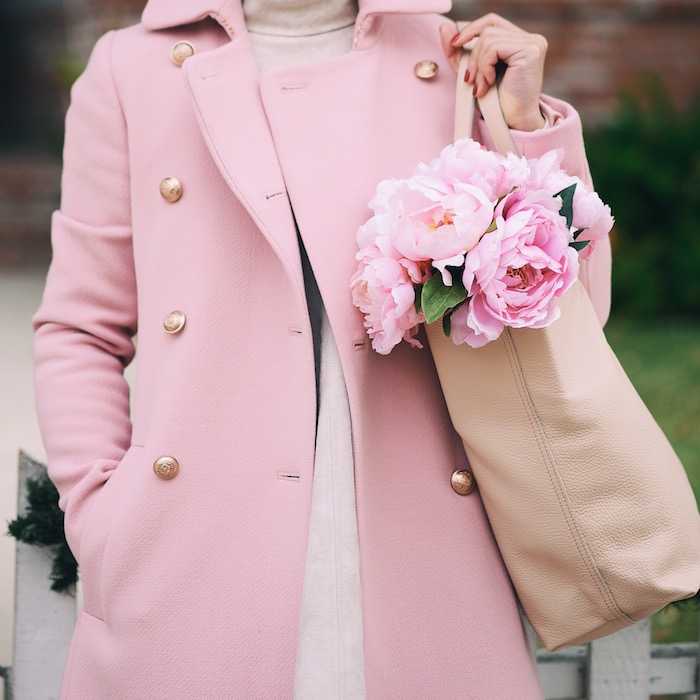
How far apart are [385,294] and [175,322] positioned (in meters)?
0.37

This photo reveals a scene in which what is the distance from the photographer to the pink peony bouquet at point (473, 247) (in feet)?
4.49

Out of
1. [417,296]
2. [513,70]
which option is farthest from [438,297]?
[513,70]

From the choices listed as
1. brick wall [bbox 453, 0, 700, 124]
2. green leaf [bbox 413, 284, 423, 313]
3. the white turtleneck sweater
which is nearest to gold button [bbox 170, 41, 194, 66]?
the white turtleneck sweater

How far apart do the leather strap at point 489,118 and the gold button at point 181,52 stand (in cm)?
45

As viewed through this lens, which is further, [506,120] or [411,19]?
[411,19]

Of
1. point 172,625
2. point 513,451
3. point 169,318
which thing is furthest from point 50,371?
point 513,451

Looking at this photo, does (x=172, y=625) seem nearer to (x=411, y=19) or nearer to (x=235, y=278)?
(x=235, y=278)

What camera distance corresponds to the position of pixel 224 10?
66.2 inches

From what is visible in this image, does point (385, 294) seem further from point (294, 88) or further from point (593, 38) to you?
point (593, 38)

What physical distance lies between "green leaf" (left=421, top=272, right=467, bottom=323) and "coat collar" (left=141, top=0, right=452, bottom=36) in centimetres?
50

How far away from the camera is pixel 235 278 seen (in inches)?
63.7

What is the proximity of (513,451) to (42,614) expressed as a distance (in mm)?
1067

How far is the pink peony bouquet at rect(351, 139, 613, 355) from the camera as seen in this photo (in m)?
1.37

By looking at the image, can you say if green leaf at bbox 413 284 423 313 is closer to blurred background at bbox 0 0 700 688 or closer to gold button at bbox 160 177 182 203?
gold button at bbox 160 177 182 203
